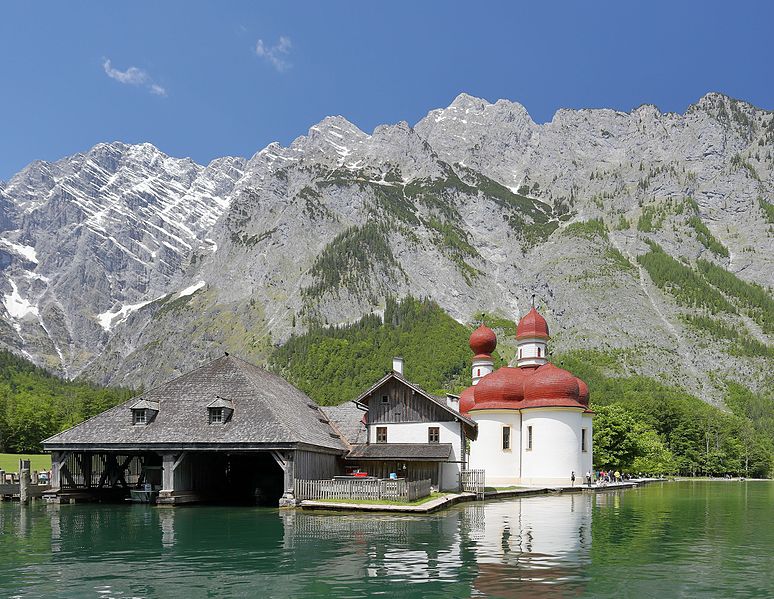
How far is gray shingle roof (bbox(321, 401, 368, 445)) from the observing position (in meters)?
60.4

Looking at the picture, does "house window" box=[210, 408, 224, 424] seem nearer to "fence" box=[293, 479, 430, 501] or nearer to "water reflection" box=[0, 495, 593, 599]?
"water reflection" box=[0, 495, 593, 599]

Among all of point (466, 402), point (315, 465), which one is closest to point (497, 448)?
point (466, 402)

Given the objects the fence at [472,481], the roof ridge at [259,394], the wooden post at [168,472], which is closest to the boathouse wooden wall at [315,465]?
the roof ridge at [259,394]

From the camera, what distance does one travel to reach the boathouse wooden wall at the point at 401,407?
2313 inches

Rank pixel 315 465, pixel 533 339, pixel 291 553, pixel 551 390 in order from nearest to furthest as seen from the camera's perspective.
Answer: pixel 291 553, pixel 315 465, pixel 551 390, pixel 533 339

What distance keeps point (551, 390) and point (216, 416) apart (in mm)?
36259

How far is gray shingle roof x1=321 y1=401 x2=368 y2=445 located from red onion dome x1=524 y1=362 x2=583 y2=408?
18812 millimetres

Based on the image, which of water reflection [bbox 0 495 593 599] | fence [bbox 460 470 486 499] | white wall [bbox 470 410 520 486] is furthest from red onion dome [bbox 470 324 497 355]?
water reflection [bbox 0 495 593 599]

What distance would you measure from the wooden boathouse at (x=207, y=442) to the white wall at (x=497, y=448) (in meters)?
21.7

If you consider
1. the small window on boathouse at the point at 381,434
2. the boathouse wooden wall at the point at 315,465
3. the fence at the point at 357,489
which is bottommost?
the fence at the point at 357,489

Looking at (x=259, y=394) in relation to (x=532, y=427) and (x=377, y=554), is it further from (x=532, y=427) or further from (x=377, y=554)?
(x=532, y=427)

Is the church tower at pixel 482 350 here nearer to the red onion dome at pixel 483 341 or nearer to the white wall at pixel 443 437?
the red onion dome at pixel 483 341

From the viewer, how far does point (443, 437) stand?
58.2m

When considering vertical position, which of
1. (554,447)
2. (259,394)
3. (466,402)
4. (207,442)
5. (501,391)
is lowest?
(554,447)
